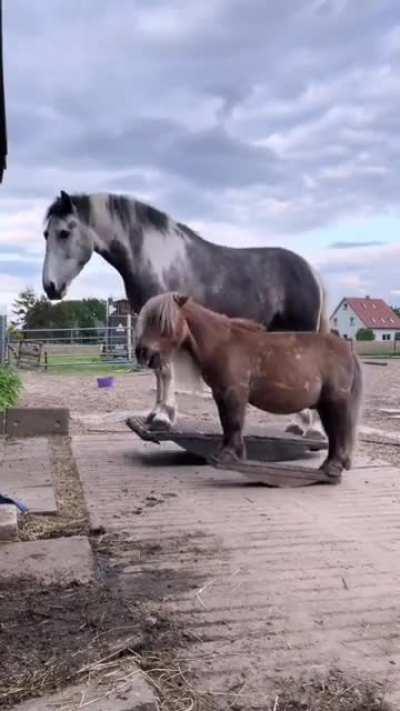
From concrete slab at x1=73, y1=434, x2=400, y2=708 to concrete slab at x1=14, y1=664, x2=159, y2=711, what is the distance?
20 centimetres

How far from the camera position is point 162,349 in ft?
12.7

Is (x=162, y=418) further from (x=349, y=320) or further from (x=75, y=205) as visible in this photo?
(x=349, y=320)

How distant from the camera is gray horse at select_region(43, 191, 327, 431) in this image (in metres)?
4.67

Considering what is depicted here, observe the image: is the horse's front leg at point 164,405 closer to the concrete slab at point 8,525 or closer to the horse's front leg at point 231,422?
the horse's front leg at point 231,422

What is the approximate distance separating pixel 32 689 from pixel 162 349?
244 centimetres

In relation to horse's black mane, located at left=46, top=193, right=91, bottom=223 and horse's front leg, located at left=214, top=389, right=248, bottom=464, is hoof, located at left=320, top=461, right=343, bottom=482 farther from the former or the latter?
horse's black mane, located at left=46, top=193, right=91, bottom=223

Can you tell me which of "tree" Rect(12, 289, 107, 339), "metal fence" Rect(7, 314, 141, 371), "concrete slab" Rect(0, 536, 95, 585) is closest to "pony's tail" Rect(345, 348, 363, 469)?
"concrete slab" Rect(0, 536, 95, 585)

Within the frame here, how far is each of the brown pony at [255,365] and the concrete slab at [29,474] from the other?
3.28 feet

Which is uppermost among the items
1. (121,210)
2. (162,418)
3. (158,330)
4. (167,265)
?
(121,210)

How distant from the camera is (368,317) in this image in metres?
64.4

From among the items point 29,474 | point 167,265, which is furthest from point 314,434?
point 29,474

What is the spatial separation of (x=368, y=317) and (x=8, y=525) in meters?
64.2

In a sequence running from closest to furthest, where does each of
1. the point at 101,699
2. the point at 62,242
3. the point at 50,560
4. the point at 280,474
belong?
the point at 101,699
the point at 50,560
the point at 280,474
the point at 62,242

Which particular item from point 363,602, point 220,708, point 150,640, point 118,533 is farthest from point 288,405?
point 220,708
